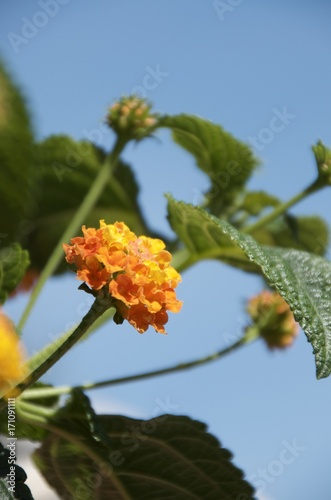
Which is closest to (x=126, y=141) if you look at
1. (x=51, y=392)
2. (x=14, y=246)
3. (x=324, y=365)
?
(x=14, y=246)

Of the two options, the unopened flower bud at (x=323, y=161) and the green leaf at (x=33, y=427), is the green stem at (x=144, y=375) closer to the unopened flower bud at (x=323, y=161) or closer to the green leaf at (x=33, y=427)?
the green leaf at (x=33, y=427)

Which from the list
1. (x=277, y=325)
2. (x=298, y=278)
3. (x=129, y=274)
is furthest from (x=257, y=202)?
(x=129, y=274)

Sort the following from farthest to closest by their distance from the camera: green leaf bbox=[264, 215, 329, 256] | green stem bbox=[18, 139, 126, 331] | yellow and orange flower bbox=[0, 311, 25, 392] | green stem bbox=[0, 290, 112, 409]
→ green leaf bbox=[264, 215, 329, 256], green stem bbox=[18, 139, 126, 331], yellow and orange flower bbox=[0, 311, 25, 392], green stem bbox=[0, 290, 112, 409]

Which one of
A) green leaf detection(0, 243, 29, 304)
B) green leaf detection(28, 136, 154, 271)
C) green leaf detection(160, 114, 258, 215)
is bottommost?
green leaf detection(0, 243, 29, 304)

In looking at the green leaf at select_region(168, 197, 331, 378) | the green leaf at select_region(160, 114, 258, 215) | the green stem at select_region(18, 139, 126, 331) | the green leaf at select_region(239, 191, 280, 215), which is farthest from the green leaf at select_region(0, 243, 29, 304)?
the green leaf at select_region(239, 191, 280, 215)

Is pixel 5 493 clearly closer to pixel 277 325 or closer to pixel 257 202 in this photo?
pixel 277 325

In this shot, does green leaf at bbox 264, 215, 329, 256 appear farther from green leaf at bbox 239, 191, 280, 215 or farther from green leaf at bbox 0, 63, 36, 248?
green leaf at bbox 0, 63, 36, 248

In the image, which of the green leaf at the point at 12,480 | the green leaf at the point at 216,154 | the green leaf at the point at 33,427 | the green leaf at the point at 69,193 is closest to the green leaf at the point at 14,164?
the green leaf at the point at 69,193
